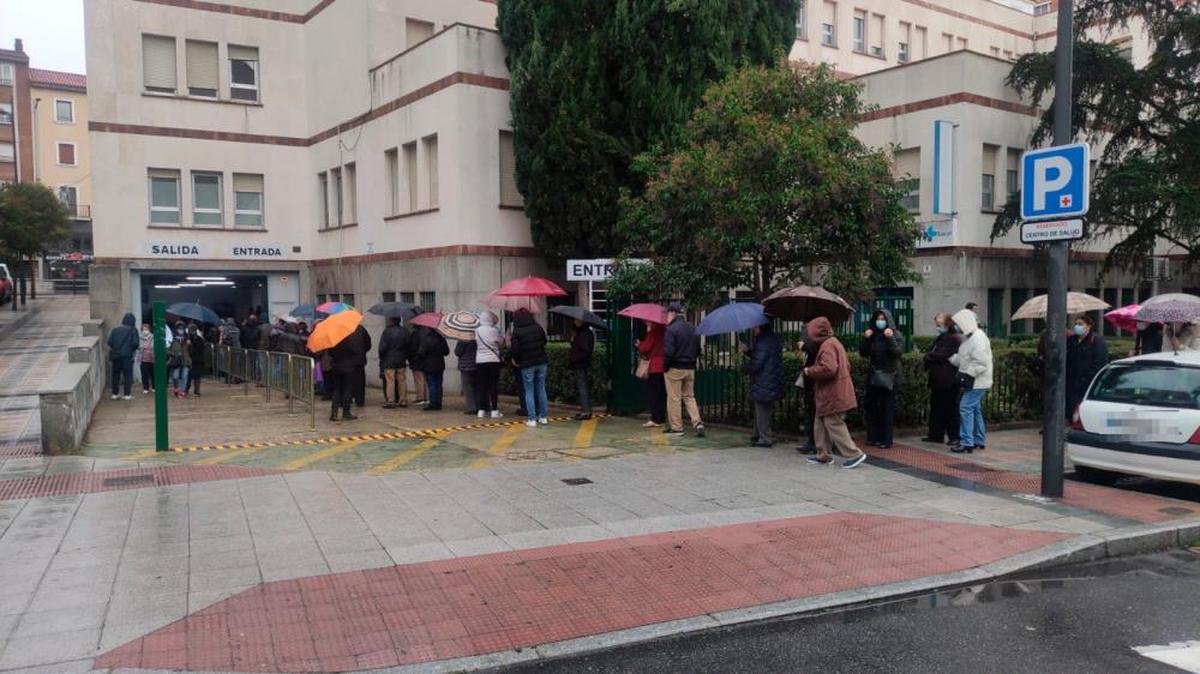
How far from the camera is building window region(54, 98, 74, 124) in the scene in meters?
58.9

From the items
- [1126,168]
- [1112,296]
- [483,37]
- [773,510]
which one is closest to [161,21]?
[483,37]

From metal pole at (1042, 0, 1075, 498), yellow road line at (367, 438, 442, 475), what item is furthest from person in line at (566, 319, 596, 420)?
metal pole at (1042, 0, 1075, 498)

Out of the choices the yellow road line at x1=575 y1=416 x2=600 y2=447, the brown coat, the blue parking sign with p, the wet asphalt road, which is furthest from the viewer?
the yellow road line at x1=575 y1=416 x2=600 y2=447

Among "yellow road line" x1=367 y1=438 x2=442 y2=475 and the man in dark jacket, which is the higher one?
the man in dark jacket

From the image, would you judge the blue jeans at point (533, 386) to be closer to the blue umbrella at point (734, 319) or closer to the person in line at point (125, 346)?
the blue umbrella at point (734, 319)

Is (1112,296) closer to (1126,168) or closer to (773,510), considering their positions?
(1126,168)

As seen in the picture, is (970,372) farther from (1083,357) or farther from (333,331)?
(333,331)

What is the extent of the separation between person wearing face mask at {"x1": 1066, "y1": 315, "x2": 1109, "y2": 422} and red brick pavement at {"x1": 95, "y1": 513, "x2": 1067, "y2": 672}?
231 inches

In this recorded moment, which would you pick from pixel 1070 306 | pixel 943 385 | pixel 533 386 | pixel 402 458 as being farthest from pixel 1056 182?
pixel 402 458

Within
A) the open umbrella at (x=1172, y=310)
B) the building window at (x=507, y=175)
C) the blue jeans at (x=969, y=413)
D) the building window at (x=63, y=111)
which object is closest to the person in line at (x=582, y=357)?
the blue jeans at (x=969, y=413)

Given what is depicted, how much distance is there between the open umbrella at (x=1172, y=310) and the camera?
39.0ft

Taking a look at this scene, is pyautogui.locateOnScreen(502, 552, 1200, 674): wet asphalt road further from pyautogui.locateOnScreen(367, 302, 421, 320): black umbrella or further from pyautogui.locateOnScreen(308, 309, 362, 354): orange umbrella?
pyautogui.locateOnScreen(367, 302, 421, 320): black umbrella

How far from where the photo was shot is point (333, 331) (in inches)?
527

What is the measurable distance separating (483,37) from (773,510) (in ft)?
44.5
